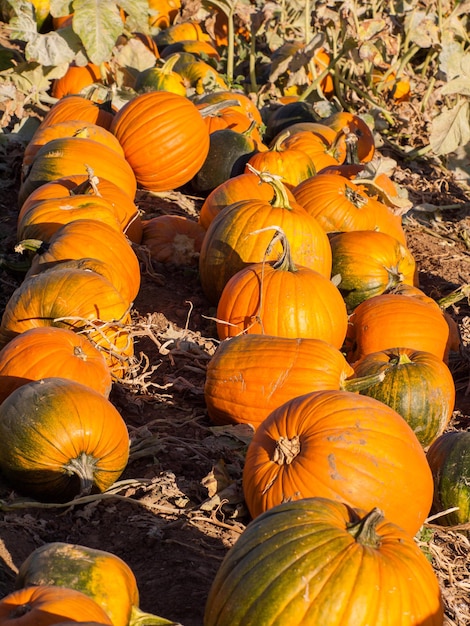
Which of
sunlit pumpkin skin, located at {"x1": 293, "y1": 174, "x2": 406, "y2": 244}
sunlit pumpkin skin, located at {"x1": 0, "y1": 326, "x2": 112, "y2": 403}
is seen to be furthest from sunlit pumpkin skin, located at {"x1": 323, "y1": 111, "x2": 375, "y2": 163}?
sunlit pumpkin skin, located at {"x1": 0, "y1": 326, "x2": 112, "y2": 403}

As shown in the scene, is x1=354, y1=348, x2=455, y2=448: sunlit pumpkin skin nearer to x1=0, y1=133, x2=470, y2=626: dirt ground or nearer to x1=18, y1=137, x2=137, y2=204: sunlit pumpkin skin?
x1=0, y1=133, x2=470, y2=626: dirt ground

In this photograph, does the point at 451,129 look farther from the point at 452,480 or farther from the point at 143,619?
the point at 143,619

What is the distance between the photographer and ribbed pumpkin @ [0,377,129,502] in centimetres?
326

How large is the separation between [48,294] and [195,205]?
3023mm

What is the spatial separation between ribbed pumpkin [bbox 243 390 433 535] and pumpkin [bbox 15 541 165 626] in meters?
0.84

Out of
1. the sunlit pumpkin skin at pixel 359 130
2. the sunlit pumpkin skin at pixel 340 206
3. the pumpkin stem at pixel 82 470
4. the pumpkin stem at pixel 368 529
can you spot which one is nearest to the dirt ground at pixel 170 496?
the pumpkin stem at pixel 82 470

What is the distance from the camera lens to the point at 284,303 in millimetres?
4492

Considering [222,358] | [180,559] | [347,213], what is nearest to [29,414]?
[180,559]

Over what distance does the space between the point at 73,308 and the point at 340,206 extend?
7.51ft

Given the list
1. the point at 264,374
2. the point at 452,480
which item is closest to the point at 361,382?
the point at 264,374

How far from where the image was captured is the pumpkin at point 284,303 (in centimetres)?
450

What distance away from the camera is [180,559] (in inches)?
120

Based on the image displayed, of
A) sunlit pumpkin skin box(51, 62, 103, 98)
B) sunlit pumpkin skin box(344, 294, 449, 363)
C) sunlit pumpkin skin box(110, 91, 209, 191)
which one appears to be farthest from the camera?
sunlit pumpkin skin box(51, 62, 103, 98)

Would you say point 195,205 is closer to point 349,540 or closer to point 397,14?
point 397,14
